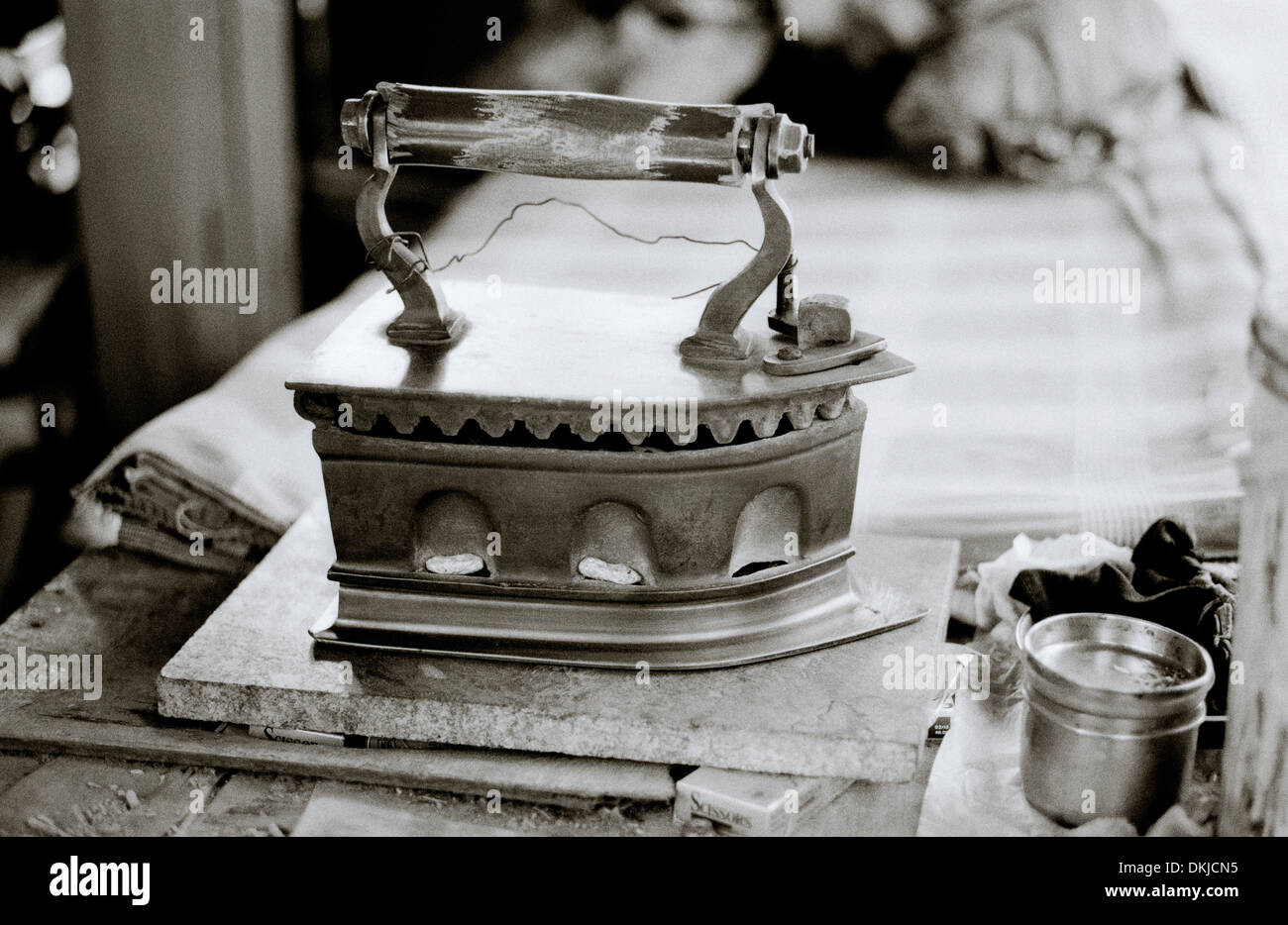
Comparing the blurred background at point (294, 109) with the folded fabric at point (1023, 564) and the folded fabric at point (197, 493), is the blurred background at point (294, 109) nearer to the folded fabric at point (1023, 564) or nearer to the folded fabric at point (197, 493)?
the folded fabric at point (197, 493)

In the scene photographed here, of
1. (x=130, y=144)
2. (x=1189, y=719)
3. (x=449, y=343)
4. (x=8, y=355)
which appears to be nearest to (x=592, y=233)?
(x=130, y=144)

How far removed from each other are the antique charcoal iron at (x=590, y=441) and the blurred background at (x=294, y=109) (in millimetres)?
1096

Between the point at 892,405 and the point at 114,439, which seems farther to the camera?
the point at 114,439

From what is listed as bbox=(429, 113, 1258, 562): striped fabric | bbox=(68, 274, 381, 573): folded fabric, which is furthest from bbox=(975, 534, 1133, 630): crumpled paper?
bbox=(68, 274, 381, 573): folded fabric

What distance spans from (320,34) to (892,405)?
152 cm

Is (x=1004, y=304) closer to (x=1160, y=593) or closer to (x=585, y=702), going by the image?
(x=1160, y=593)

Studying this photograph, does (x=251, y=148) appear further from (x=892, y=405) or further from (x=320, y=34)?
(x=892, y=405)

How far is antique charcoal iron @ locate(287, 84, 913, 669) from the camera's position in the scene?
1.51m

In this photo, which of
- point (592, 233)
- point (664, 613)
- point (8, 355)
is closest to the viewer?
point (664, 613)

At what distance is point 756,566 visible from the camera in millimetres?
1672

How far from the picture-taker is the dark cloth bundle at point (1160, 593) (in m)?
1.70

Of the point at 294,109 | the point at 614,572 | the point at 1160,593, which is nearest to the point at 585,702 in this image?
the point at 614,572

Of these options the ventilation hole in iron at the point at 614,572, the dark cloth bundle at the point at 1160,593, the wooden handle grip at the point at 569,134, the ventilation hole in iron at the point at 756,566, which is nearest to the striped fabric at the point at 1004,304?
the dark cloth bundle at the point at 1160,593

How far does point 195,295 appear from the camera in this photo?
261cm
